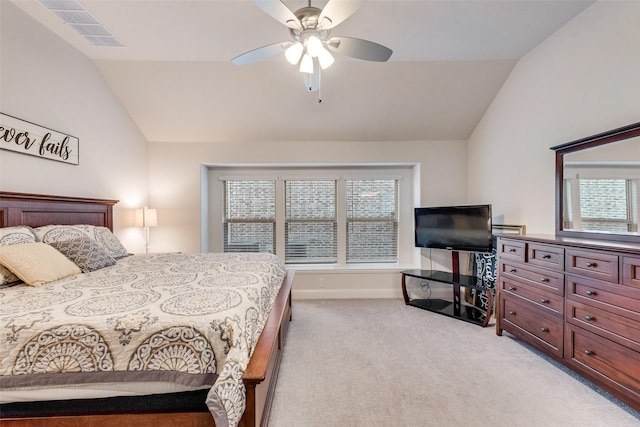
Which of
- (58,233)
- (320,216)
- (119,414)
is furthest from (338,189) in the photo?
(119,414)

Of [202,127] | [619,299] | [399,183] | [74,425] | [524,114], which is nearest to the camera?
[74,425]

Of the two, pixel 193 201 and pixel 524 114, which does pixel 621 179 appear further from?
pixel 193 201

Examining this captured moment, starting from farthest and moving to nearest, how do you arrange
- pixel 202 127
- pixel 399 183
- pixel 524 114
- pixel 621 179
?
1. pixel 399 183
2. pixel 202 127
3. pixel 524 114
4. pixel 621 179

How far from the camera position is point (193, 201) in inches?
162

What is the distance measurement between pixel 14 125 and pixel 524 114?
488 centimetres

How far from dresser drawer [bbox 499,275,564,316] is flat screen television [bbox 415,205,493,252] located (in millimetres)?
499

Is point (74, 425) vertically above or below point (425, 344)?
above

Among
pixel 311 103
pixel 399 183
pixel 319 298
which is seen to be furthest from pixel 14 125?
pixel 399 183

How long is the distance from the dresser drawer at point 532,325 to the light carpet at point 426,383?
157 mm

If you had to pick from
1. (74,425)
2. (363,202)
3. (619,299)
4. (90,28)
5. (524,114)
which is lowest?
(74,425)

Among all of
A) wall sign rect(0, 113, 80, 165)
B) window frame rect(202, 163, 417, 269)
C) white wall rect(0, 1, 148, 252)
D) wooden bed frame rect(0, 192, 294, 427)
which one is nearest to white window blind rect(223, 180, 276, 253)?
window frame rect(202, 163, 417, 269)

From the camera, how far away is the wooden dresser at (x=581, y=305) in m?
1.75

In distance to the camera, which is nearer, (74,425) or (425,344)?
(74,425)

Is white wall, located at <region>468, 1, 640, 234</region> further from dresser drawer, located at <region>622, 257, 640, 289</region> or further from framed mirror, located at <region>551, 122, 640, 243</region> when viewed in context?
dresser drawer, located at <region>622, 257, 640, 289</region>
